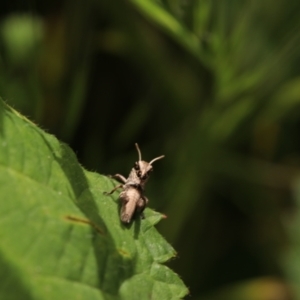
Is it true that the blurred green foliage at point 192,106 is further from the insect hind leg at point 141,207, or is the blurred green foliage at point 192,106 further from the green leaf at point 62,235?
the green leaf at point 62,235

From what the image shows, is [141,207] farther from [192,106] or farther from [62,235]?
[192,106]

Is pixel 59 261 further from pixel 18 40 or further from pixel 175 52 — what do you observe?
pixel 175 52

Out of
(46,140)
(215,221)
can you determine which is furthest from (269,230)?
(46,140)

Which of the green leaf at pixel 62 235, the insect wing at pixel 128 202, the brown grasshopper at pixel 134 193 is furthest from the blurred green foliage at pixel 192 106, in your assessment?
the green leaf at pixel 62 235

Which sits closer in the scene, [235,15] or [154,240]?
[154,240]

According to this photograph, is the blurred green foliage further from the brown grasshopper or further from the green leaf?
the green leaf

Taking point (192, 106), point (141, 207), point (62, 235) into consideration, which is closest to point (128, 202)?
point (141, 207)
